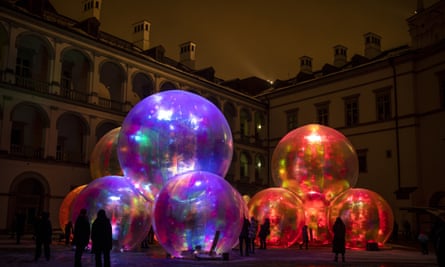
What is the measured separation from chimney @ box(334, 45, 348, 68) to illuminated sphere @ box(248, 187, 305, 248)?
91.8ft

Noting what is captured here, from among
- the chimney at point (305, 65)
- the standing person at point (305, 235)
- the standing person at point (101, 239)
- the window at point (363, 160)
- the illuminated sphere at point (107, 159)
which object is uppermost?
the chimney at point (305, 65)

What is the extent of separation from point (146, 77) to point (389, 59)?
17747 millimetres

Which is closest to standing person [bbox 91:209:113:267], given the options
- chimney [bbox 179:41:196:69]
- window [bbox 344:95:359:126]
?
window [bbox 344:95:359:126]

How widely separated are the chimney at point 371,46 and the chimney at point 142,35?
18858 mm

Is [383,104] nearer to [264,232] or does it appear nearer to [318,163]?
[318,163]

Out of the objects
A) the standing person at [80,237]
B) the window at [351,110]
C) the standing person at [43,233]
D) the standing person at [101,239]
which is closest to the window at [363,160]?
the window at [351,110]

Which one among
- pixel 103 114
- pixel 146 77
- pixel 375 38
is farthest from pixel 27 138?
pixel 375 38

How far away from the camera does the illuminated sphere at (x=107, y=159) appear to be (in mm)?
16750

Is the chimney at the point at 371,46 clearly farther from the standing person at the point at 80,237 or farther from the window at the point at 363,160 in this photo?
the standing person at the point at 80,237

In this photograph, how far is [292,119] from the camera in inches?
1676

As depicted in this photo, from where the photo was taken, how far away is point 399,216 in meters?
32.0

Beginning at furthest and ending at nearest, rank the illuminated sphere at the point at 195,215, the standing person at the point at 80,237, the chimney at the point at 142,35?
1. the chimney at the point at 142,35
2. the illuminated sphere at the point at 195,215
3. the standing person at the point at 80,237

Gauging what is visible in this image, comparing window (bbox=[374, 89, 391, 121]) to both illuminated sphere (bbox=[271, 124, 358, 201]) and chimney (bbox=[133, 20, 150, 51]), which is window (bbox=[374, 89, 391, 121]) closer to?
illuminated sphere (bbox=[271, 124, 358, 201])

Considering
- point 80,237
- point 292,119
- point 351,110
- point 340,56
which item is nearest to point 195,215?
point 80,237
